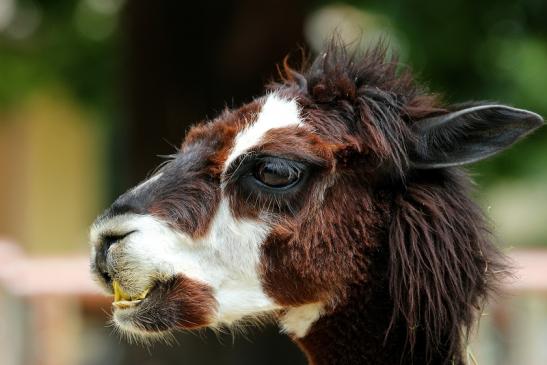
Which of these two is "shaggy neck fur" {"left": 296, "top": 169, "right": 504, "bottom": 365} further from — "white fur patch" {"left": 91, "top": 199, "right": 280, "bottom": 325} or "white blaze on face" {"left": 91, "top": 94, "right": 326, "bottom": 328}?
"white fur patch" {"left": 91, "top": 199, "right": 280, "bottom": 325}

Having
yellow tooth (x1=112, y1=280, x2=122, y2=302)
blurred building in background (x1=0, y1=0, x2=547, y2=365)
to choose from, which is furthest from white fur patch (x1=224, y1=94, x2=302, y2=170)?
blurred building in background (x1=0, y1=0, x2=547, y2=365)

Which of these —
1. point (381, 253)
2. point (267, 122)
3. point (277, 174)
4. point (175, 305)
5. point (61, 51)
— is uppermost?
point (61, 51)

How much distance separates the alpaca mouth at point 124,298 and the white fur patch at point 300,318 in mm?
534

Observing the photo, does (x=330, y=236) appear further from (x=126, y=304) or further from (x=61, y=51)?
(x=61, y=51)

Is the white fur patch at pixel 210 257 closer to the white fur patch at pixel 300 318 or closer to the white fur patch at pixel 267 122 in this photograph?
the white fur patch at pixel 300 318

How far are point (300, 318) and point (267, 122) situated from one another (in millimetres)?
726

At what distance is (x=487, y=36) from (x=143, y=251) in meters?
6.75

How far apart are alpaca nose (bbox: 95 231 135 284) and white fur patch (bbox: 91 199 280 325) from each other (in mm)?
20

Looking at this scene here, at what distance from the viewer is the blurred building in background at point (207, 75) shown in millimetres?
7242

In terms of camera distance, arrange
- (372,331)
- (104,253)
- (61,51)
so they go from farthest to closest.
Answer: (61,51) < (372,331) < (104,253)

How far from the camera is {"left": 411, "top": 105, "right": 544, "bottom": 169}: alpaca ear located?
3211 millimetres

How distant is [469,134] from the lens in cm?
329

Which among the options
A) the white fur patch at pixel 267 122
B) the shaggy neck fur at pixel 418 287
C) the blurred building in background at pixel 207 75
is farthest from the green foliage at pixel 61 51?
the shaggy neck fur at pixel 418 287

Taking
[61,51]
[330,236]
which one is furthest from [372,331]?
[61,51]
